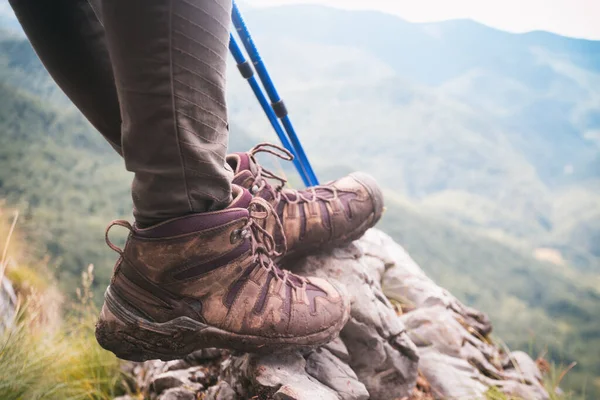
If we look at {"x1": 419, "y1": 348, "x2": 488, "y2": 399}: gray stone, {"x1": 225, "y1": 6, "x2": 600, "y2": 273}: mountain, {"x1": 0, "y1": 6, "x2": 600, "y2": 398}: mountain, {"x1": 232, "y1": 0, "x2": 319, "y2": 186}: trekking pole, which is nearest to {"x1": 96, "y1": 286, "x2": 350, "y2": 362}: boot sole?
{"x1": 419, "y1": 348, "x2": 488, "y2": 399}: gray stone

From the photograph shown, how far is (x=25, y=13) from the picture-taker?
0.94 meters

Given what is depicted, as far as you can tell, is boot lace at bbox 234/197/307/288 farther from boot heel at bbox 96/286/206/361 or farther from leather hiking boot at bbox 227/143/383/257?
→ boot heel at bbox 96/286/206/361

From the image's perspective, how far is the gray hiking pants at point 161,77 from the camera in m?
0.64

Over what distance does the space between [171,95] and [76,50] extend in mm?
543

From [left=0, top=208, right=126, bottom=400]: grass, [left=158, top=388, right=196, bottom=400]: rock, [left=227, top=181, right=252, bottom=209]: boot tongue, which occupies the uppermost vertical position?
[left=227, top=181, right=252, bottom=209]: boot tongue

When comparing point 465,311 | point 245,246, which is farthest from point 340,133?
point 245,246

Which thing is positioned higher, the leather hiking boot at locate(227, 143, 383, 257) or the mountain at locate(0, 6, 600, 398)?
the leather hiking boot at locate(227, 143, 383, 257)

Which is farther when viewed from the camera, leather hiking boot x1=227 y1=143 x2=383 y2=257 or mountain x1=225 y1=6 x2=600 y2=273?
mountain x1=225 y1=6 x2=600 y2=273

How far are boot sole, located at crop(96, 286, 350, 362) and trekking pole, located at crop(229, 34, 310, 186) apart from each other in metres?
1.32

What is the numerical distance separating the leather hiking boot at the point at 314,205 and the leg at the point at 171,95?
437 mm

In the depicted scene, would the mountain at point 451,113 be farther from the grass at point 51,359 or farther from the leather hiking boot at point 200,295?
the leather hiking boot at point 200,295

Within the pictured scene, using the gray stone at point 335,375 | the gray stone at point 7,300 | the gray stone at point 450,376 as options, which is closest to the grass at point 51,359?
the gray stone at point 7,300

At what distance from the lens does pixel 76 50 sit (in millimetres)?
1002

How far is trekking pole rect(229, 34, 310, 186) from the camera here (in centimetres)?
195
